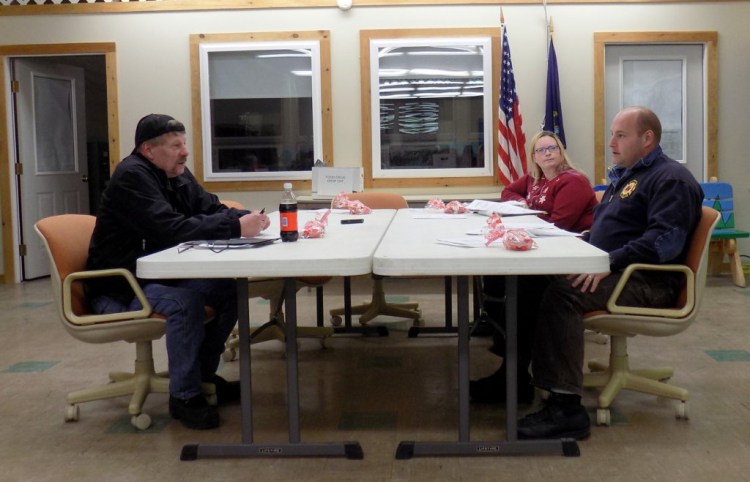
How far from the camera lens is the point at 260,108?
23.7 feet

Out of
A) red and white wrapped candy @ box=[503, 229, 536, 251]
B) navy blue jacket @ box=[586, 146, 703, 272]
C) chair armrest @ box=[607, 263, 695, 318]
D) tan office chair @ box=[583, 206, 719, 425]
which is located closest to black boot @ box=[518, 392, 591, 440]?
tan office chair @ box=[583, 206, 719, 425]

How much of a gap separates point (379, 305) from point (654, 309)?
2.34 meters

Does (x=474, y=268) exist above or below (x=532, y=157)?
below

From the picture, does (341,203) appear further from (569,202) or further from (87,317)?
(87,317)

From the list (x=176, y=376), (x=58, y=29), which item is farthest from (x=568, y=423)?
(x=58, y=29)

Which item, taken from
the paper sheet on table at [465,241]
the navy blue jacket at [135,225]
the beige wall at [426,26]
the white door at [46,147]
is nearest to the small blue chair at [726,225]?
the beige wall at [426,26]

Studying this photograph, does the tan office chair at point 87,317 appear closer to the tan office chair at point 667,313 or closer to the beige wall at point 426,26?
the tan office chair at point 667,313

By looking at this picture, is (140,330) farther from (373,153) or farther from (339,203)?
(373,153)

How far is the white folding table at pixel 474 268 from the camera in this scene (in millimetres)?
2473

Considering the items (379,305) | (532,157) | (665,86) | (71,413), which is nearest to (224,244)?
(71,413)

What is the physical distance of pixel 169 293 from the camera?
3.10 meters

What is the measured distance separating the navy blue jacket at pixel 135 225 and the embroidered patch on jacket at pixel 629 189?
4.83 ft

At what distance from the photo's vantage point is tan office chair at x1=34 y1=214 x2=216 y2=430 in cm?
311

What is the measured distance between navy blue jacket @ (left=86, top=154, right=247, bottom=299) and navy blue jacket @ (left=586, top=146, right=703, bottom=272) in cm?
143
